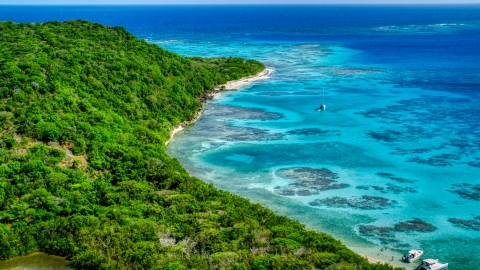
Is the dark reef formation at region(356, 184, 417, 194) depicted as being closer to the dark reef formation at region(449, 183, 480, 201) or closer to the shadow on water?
the dark reef formation at region(449, 183, 480, 201)

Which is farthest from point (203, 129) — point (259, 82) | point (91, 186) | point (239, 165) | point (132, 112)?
point (259, 82)

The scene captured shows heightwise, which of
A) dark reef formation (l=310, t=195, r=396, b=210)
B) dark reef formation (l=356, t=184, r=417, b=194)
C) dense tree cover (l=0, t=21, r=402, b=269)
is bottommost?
dark reef formation (l=310, t=195, r=396, b=210)

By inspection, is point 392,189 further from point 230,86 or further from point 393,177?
point 230,86

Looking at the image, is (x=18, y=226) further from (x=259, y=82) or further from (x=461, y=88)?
(x=461, y=88)

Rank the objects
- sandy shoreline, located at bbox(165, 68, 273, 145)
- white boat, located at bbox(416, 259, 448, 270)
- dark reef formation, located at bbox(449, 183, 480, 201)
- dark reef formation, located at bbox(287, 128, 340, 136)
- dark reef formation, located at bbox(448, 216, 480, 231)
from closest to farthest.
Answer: white boat, located at bbox(416, 259, 448, 270), dark reef formation, located at bbox(448, 216, 480, 231), dark reef formation, located at bbox(449, 183, 480, 201), dark reef formation, located at bbox(287, 128, 340, 136), sandy shoreline, located at bbox(165, 68, 273, 145)

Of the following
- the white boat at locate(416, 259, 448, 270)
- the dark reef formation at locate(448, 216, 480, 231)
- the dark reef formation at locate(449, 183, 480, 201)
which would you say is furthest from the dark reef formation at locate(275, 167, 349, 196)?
the white boat at locate(416, 259, 448, 270)

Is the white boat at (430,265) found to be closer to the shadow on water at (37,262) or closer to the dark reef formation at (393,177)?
the dark reef formation at (393,177)

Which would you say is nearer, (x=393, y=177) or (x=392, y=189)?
(x=392, y=189)

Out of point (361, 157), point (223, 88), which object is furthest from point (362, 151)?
point (223, 88)
